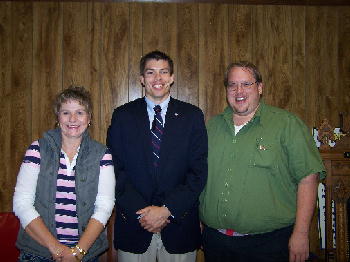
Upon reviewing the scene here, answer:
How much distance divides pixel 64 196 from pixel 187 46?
1.80 metres

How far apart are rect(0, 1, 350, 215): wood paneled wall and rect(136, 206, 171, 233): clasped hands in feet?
4.36

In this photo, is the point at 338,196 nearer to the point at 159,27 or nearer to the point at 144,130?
the point at 144,130

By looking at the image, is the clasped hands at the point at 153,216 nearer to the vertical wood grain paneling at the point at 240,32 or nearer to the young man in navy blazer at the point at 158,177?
the young man in navy blazer at the point at 158,177

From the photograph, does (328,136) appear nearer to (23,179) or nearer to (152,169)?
(152,169)

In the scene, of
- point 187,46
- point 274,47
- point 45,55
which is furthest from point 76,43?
point 274,47

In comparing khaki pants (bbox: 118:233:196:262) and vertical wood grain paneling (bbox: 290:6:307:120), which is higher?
vertical wood grain paneling (bbox: 290:6:307:120)

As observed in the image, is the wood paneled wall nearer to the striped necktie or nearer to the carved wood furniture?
the carved wood furniture

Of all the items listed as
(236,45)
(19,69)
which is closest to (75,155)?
(19,69)

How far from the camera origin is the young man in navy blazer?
1.64m

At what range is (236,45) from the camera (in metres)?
2.79

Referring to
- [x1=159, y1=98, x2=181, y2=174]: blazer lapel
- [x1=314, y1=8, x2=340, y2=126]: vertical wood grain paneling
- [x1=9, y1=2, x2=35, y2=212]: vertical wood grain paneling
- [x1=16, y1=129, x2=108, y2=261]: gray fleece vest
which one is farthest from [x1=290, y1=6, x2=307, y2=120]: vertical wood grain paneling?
[x1=9, y1=2, x2=35, y2=212]: vertical wood grain paneling

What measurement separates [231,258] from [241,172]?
494 millimetres

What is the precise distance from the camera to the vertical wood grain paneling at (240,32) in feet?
9.17

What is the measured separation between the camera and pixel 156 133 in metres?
1.73
